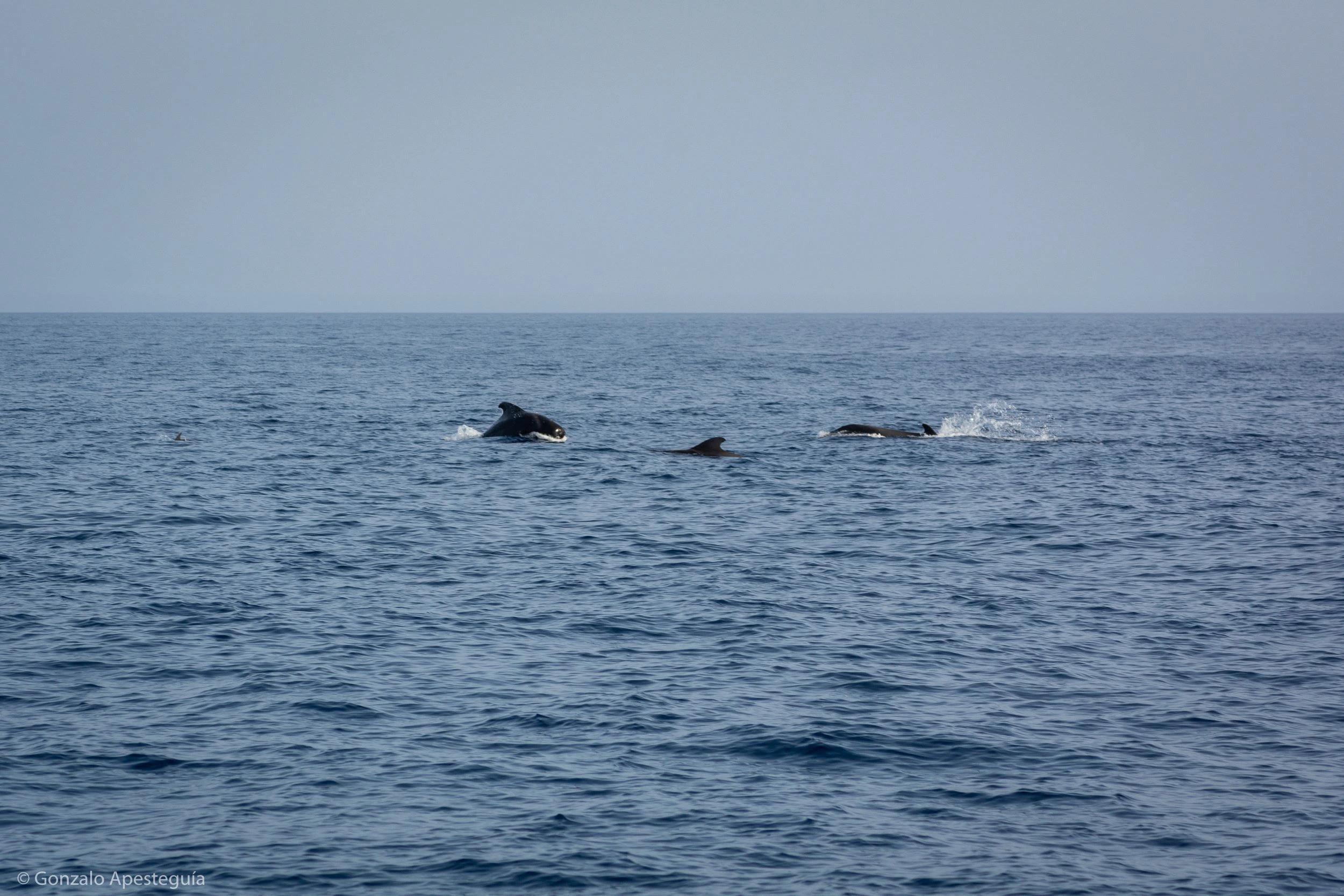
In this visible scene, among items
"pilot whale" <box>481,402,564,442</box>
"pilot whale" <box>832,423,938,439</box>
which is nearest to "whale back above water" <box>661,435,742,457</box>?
"pilot whale" <box>481,402,564,442</box>

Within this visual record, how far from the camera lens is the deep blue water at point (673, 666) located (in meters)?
12.5

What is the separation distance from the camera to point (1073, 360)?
10506 centimetres

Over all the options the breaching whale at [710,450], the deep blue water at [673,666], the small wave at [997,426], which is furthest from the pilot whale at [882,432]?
the breaching whale at [710,450]

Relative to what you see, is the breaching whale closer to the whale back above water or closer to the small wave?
the whale back above water

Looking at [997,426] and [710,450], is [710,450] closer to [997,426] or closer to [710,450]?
[710,450]

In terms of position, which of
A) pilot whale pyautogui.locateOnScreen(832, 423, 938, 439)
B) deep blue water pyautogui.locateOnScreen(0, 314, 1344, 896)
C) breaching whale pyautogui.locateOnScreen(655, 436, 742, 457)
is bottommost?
deep blue water pyautogui.locateOnScreen(0, 314, 1344, 896)

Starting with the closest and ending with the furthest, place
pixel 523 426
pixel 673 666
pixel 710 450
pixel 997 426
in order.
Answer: pixel 673 666 < pixel 710 450 < pixel 523 426 < pixel 997 426

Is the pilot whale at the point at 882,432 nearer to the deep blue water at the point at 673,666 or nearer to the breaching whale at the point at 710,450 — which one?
the deep blue water at the point at 673,666

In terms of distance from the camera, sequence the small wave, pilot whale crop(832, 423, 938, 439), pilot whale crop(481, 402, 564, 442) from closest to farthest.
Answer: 1. pilot whale crop(481, 402, 564, 442)
2. pilot whale crop(832, 423, 938, 439)
3. the small wave

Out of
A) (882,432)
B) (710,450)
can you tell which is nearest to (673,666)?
(710,450)

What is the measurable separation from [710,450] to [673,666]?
2063cm

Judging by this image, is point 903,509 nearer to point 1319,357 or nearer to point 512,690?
point 512,690

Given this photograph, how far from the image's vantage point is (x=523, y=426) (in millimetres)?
42250

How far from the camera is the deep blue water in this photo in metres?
12.5
